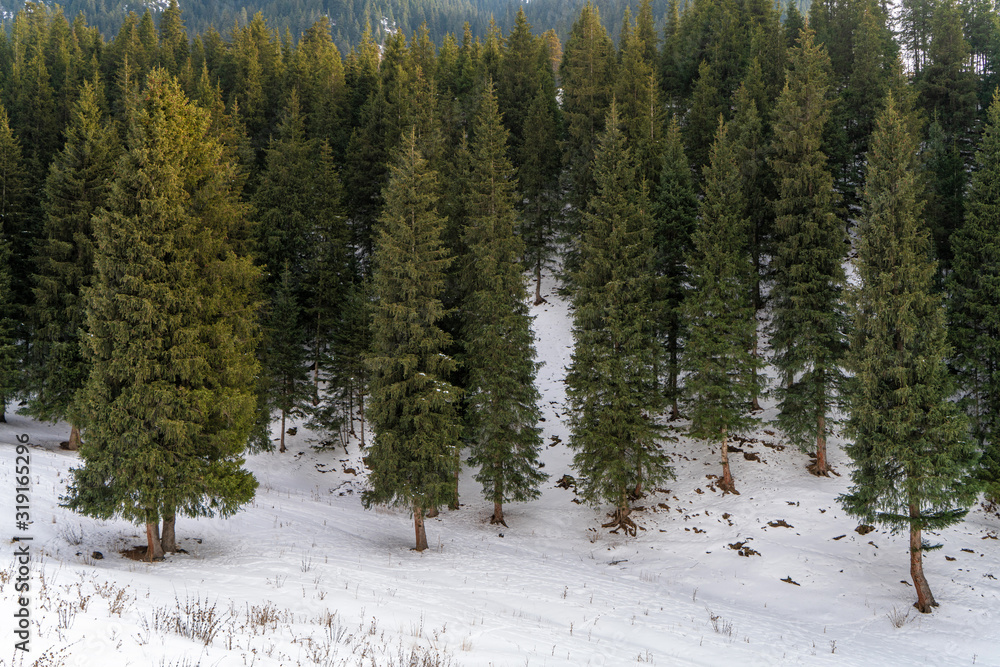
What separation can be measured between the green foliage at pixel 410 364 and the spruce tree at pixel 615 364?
671cm

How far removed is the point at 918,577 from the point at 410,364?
1741cm

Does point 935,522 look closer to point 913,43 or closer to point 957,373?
point 957,373

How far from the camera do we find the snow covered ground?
28.7 ft

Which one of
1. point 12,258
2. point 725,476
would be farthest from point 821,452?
point 12,258

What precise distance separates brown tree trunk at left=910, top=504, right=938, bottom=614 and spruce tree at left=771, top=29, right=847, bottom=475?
6.33 meters

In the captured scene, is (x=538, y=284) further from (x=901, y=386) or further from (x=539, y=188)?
(x=901, y=386)

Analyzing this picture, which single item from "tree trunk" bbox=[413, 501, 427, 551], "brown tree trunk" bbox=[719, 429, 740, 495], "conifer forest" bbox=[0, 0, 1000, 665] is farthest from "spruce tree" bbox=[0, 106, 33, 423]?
"brown tree trunk" bbox=[719, 429, 740, 495]

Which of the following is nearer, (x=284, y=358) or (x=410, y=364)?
(x=410, y=364)

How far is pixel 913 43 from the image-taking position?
54719mm

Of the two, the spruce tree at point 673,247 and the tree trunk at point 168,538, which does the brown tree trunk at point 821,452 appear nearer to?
the spruce tree at point 673,247

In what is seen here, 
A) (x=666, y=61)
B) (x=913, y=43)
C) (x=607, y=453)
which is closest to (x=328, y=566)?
(x=607, y=453)

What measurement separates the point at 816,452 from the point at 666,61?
4262cm

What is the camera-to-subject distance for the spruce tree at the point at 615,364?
2331 cm

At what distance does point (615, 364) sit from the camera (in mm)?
23344
